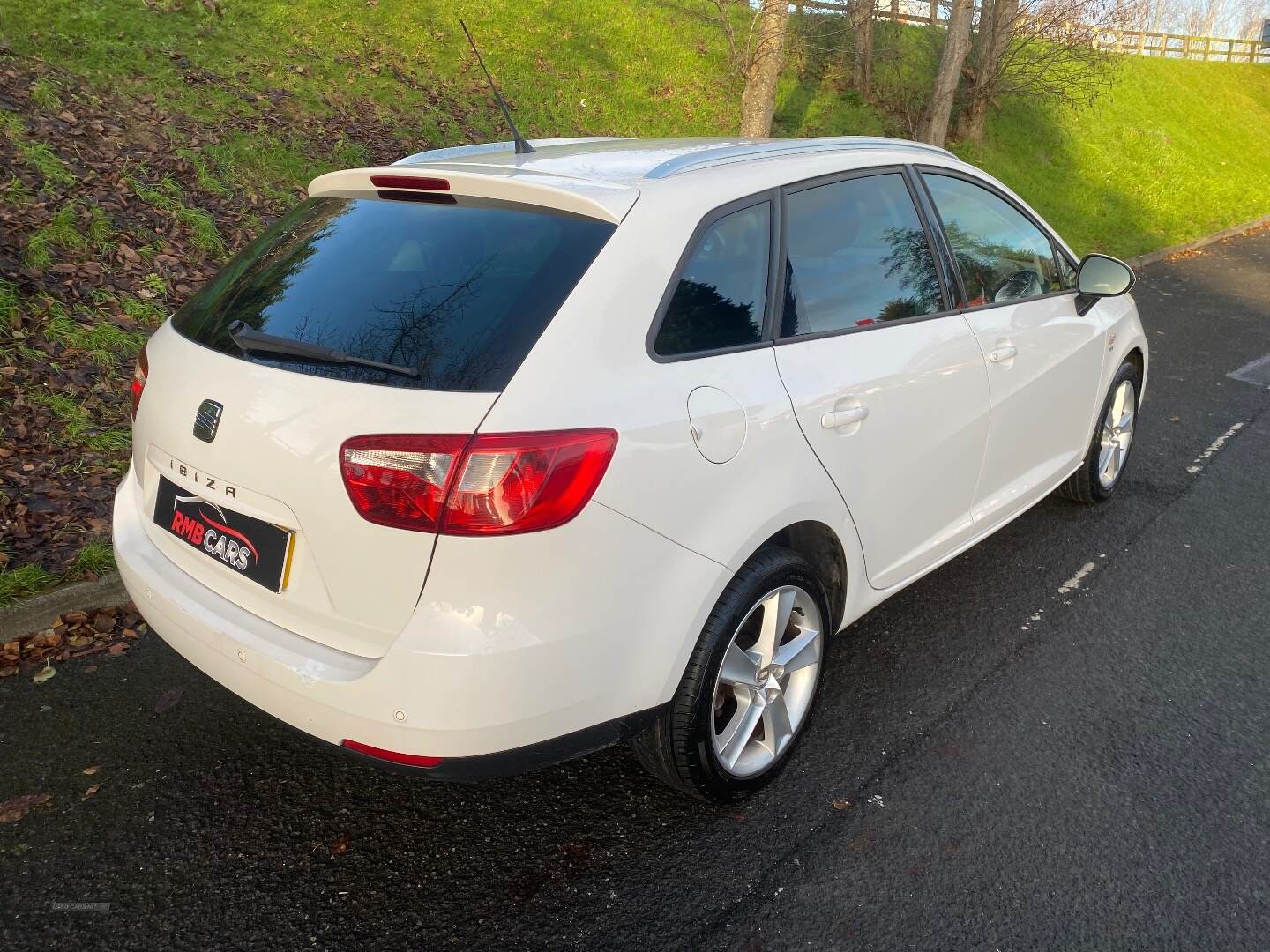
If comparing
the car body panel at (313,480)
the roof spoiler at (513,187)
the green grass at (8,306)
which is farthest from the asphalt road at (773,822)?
the green grass at (8,306)

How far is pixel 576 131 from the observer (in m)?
11.7

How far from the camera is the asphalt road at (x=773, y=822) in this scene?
92.7 inches

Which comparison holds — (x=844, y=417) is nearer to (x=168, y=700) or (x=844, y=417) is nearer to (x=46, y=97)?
(x=168, y=700)

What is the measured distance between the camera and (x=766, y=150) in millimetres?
2928

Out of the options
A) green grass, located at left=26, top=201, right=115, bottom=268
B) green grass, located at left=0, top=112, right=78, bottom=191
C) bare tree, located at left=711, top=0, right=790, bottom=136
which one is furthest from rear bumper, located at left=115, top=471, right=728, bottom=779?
bare tree, located at left=711, top=0, right=790, bottom=136

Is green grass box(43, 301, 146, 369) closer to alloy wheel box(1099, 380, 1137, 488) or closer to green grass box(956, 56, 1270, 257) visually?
alloy wheel box(1099, 380, 1137, 488)

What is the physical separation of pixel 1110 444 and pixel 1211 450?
143cm

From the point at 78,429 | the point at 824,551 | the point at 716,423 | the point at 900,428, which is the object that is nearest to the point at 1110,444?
the point at 900,428

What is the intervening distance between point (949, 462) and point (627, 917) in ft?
6.01

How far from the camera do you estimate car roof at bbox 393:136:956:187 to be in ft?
8.52

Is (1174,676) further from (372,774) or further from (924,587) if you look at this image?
(372,774)

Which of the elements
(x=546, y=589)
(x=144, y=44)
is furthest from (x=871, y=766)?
(x=144, y=44)

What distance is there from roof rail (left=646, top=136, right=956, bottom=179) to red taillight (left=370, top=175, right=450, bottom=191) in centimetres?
56

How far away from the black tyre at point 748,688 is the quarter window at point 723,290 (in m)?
0.61
